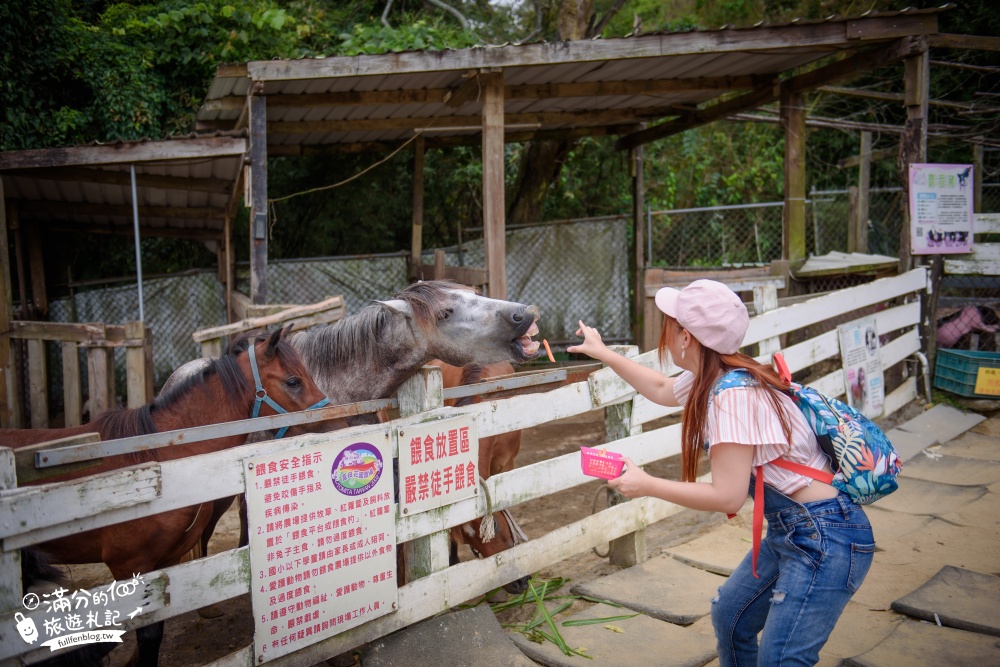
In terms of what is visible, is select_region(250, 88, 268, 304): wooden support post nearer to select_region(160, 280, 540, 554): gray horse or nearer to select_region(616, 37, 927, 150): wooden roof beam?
select_region(160, 280, 540, 554): gray horse

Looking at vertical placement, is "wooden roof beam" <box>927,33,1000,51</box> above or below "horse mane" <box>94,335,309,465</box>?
above

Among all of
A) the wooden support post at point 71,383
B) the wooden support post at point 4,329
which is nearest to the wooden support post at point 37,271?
the wooden support post at point 4,329

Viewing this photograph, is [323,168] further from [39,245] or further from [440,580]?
[440,580]

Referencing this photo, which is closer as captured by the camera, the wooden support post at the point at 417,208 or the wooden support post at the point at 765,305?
the wooden support post at the point at 765,305

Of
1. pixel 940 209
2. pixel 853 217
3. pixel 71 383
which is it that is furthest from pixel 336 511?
pixel 853 217

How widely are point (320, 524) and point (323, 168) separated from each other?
413 inches

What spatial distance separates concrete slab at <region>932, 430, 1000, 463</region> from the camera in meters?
5.82

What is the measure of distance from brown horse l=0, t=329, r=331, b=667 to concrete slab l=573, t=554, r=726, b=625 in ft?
5.61

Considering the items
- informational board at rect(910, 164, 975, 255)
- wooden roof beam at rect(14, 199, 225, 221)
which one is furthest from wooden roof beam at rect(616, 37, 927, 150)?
wooden roof beam at rect(14, 199, 225, 221)

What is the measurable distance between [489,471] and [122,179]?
5289 mm

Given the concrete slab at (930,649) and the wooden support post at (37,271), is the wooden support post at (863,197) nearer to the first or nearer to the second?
the concrete slab at (930,649)

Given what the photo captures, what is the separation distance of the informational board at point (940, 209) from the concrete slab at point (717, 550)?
4.01m

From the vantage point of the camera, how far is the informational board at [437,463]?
2.93 m

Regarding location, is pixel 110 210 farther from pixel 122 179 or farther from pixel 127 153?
pixel 127 153
